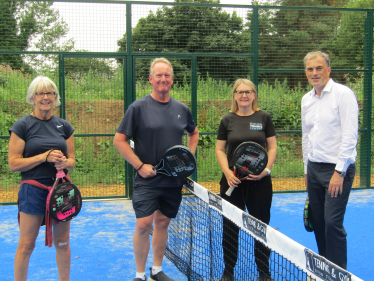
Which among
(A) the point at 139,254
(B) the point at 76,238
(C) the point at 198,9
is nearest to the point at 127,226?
(B) the point at 76,238

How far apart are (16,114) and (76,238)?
3191mm

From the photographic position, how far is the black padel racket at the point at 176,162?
119 inches

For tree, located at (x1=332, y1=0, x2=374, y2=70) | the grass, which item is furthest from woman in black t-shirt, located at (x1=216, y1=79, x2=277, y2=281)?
tree, located at (x1=332, y1=0, x2=374, y2=70)

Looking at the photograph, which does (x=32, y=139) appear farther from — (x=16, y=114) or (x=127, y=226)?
(x=16, y=114)

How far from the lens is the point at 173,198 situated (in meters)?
3.29

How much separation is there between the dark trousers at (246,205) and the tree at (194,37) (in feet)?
12.6

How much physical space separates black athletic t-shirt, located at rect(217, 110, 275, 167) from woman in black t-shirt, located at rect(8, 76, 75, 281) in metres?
1.48

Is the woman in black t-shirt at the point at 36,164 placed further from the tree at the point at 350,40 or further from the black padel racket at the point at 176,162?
the tree at the point at 350,40

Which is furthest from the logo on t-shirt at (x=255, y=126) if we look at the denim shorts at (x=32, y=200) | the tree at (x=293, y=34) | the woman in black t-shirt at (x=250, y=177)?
the tree at (x=293, y=34)

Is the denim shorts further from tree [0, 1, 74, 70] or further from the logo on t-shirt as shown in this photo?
tree [0, 1, 74, 70]

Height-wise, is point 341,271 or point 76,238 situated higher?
point 341,271

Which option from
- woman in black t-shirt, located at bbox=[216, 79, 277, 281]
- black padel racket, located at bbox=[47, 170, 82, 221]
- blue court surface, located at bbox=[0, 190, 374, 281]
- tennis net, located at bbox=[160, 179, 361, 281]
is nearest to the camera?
tennis net, located at bbox=[160, 179, 361, 281]

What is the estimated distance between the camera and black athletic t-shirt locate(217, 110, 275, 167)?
3404 millimetres

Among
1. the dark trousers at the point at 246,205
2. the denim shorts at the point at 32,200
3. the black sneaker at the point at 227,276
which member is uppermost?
the denim shorts at the point at 32,200
